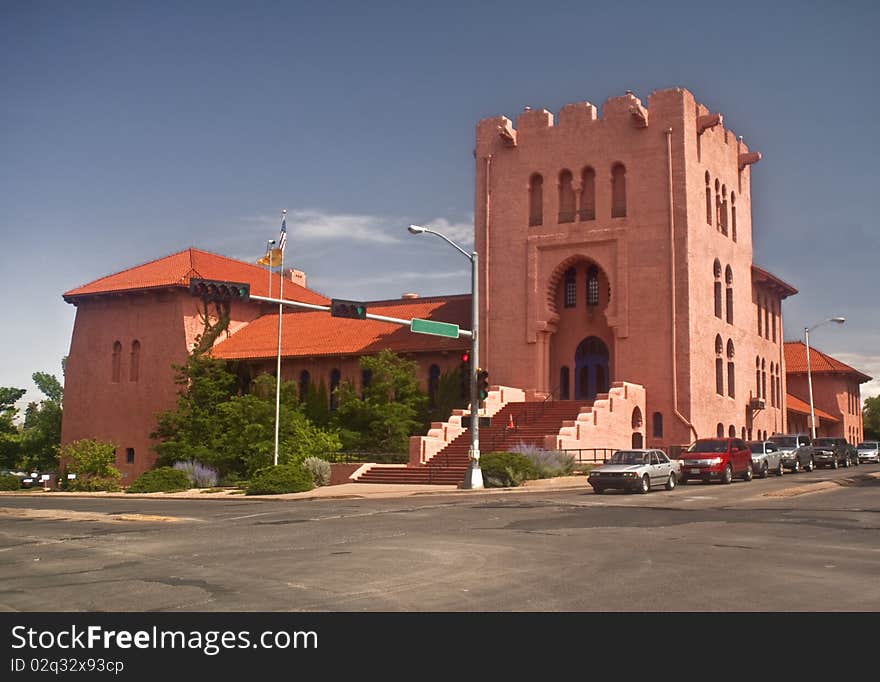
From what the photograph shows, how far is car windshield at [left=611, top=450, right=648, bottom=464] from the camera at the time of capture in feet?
95.8

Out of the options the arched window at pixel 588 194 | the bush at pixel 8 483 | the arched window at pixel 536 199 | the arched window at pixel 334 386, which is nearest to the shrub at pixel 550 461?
the arched window at pixel 588 194

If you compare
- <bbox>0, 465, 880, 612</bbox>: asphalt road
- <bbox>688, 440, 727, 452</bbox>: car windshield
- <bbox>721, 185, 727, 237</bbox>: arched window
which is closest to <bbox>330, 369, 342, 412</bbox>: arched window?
<bbox>721, 185, 727, 237</bbox>: arched window

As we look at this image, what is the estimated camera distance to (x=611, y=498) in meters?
26.1

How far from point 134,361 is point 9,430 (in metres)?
15.3

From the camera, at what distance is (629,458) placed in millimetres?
29406

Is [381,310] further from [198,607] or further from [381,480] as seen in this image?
[198,607]

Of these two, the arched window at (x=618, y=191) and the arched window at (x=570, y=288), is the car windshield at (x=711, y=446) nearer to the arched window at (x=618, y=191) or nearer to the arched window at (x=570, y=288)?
the arched window at (x=618, y=191)

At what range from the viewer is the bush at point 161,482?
129 feet

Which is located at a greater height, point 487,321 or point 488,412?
point 487,321

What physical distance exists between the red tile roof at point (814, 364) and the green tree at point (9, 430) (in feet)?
199
